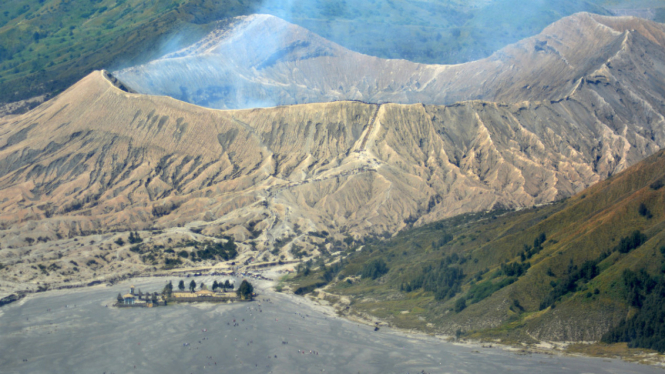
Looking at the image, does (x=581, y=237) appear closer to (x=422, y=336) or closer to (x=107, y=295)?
(x=422, y=336)

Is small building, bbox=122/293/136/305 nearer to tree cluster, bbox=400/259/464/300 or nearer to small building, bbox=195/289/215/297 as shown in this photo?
small building, bbox=195/289/215/297

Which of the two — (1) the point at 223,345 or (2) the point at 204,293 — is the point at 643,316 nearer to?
(1) the point at 223,345

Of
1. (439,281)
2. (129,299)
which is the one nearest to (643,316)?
(439,281)

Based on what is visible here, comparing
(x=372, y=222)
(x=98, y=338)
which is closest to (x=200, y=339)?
(x=98, y=338)

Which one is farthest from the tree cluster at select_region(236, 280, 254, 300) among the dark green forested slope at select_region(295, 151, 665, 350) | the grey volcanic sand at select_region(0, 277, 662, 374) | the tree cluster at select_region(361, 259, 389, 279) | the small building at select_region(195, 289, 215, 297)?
the tree cluster at select_region(361, 259, 389, 279)

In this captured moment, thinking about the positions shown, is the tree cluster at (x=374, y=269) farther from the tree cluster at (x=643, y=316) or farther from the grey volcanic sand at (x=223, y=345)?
the tree cluster at (x=643, y=316)

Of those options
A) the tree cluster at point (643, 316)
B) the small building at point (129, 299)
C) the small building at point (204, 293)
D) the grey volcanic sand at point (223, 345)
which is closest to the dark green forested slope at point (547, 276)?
the tree cluster at point (643, 316)
